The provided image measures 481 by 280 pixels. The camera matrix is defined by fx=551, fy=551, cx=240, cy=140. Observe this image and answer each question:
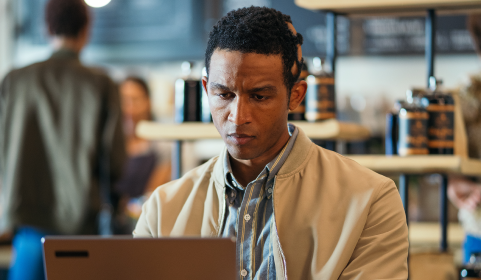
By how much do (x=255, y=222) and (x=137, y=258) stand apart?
388 mm

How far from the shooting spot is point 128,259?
2.90 ft

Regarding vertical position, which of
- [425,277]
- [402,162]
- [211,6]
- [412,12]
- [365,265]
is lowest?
[425,277]

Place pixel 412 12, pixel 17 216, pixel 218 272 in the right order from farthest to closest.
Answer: pixel 17 216 < pixel 412 12 < pixel 218 272

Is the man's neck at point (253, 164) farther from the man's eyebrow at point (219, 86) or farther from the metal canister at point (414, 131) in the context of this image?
the metal canister at point (414, 131)

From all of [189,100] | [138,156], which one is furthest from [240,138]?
[138,156]

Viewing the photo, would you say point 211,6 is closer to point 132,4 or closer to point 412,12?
point 132,4

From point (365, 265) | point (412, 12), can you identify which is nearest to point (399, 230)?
point (365, 265)

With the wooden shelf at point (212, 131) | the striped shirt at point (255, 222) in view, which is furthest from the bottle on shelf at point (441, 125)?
the striped shirt at point (255, 222)

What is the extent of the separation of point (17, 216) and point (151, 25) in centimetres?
264

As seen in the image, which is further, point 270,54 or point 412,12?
point 412,12

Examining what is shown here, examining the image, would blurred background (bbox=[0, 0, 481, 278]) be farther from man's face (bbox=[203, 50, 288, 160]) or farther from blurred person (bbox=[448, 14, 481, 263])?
man's face (bbox=[203, 50, 288, 160])

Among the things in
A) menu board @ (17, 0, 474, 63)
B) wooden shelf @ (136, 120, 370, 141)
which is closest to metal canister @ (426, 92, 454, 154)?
wooden shelf @ (136, 120, 370, 141)

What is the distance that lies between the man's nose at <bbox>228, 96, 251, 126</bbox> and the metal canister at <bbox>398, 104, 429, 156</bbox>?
0.79 meters

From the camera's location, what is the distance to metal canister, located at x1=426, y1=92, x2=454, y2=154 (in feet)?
5.89
